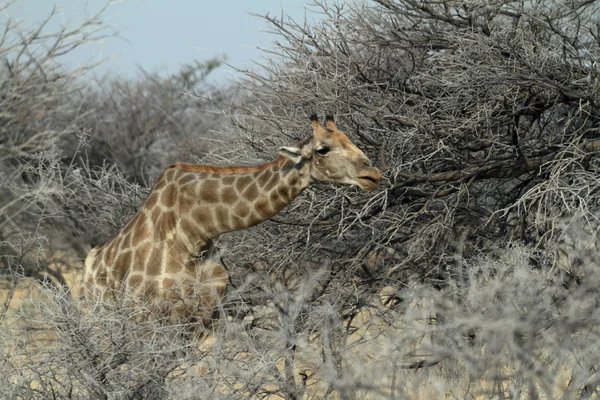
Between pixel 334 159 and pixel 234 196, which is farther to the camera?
pixel 234 196

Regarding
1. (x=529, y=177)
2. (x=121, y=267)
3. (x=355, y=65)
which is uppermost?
(x=355, y=65)

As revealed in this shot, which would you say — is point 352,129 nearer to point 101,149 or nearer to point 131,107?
point 101,149

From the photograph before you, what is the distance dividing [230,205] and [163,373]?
164 cm

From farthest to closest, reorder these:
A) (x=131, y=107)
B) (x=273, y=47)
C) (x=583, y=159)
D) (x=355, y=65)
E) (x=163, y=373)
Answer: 1. (x=131, y=107)
2. (x=273, y=47)
3. (x=355, y=65)
4. (x=583, y=159)
5. (x=163, y=373)

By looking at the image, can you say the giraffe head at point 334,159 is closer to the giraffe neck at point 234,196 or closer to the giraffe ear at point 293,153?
the giraffe ear at point 293,153

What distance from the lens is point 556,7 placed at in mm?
8875

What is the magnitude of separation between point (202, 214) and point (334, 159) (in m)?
1.12

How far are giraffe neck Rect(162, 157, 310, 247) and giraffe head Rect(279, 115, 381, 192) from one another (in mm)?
104

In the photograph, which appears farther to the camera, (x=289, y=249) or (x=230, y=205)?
(x=289, y=249)

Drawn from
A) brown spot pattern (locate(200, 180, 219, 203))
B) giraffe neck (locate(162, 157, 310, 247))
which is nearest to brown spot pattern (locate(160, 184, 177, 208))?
giraffe neck (locate(162, 157, 310, 247))

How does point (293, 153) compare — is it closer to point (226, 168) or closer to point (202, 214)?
point (226, 168)

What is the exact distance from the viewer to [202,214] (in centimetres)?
741

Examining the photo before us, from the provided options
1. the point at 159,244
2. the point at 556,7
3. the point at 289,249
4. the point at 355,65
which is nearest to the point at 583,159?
the point at 556,7

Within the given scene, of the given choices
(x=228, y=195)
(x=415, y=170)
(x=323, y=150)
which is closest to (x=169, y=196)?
(x=228, y=195)
